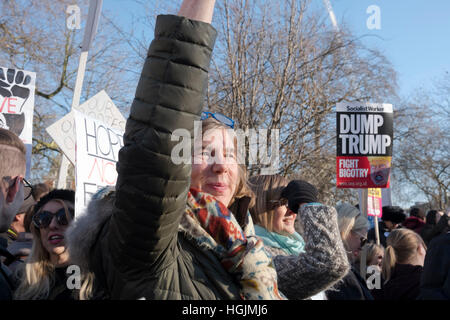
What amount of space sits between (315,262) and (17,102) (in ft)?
12.8

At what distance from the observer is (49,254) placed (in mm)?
2428

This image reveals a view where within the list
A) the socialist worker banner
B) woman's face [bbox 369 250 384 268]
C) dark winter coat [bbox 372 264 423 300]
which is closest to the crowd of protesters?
dark winter coat [bbox 372 264 423 300]

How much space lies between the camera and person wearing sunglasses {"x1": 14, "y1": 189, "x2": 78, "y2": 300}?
211 cm

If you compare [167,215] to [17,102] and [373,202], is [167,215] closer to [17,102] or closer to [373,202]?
[17,102]

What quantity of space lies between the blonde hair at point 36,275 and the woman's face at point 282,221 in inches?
47.4

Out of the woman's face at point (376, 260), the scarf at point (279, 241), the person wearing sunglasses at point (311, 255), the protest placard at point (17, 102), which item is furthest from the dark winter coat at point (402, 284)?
the protest placard at point (17, 102)

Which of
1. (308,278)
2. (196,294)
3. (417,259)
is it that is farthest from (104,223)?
(417,259)

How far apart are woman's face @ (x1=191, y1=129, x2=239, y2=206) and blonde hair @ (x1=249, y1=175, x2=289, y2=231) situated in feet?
2.31

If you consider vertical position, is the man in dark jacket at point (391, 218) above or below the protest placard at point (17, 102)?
below

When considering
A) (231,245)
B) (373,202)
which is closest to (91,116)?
(231,245)

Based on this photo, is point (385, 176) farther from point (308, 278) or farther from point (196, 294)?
point (196, 294)

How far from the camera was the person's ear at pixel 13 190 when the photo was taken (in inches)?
65.9

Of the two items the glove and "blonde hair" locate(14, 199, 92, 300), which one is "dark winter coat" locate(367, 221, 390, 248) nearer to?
the glove

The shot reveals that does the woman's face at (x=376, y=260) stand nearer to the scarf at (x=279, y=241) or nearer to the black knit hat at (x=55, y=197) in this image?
the scarf at (x=279, y=241)
